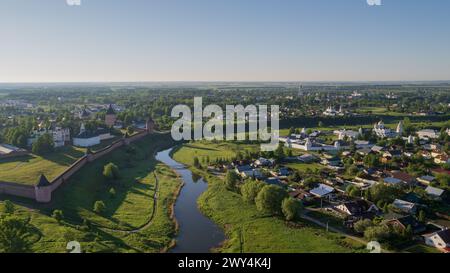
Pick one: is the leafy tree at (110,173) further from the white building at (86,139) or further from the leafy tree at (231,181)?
the white building at (86,139)

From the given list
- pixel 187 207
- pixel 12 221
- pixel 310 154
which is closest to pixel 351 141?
pixel 310 154

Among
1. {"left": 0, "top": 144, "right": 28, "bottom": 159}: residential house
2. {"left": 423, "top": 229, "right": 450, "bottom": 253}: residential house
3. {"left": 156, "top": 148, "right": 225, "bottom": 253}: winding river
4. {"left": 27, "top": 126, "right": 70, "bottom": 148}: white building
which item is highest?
{"left": 27, "top": 126, "right": 70, "bottom": 148}: white building

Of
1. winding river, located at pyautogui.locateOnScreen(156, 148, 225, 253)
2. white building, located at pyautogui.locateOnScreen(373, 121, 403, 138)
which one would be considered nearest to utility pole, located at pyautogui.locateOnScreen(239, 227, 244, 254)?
winding river, located at pyautogui.locateOnScreen(156, 148, 225, 253)

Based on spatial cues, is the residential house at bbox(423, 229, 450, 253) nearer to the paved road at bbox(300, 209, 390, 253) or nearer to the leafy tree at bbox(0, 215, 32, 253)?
the paved road at bbox(300, 209, 390, 253)

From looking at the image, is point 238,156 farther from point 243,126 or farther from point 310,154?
point 243,126

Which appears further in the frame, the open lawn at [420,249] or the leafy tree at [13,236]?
the open lawn at [420,249]

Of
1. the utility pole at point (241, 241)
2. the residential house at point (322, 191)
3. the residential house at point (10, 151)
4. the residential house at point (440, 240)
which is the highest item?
the residential house at point (10, 151)

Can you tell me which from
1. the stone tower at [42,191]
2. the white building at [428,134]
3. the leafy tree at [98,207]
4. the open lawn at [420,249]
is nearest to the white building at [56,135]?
the stone tower at [42,191]
